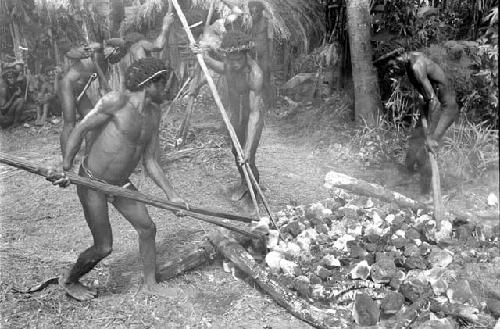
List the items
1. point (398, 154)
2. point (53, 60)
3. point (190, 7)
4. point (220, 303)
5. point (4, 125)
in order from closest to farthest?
1. point (220, 303)
2. point (398, 154)
3. point (190, 7)
4. point (4, 125)
5. point (53, 60)

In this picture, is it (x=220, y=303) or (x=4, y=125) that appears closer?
(x=220, y=303)

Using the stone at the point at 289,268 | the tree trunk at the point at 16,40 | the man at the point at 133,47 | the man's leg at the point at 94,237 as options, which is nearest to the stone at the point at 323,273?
the stone at the point at 289,268

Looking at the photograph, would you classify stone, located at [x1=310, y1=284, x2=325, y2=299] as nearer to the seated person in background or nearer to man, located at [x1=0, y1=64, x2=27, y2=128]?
the seated person in background

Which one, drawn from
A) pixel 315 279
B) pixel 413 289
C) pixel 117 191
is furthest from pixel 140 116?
pixel 413 289

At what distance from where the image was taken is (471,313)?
137 inches

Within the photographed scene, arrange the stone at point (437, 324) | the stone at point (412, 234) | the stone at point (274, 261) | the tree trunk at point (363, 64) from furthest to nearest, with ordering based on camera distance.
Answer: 1. the tree trunk at point (363, 64)
2. the stone at point (412, 234)
3. the stone at point (274, 261)
4. the stone at point (437, 324)

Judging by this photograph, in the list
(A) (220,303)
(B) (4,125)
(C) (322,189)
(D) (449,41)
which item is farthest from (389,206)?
(B) (4,125)

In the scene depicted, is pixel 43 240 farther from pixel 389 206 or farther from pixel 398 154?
pixel 398 154

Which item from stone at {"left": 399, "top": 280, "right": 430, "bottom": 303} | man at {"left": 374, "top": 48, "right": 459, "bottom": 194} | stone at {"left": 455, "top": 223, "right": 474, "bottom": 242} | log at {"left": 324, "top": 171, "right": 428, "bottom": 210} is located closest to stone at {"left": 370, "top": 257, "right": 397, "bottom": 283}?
stone at {"left": 399, "top": 280, "right": 430, "bottom": 303}

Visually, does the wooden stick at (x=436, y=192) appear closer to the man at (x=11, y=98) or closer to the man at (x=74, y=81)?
the man at (x=74, y=81)

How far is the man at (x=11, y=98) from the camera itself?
10375mm

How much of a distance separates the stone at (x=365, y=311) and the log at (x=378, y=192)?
1648mm

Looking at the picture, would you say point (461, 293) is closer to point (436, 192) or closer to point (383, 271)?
point (383, 271)

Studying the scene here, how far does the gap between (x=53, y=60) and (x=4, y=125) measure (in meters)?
1.74
